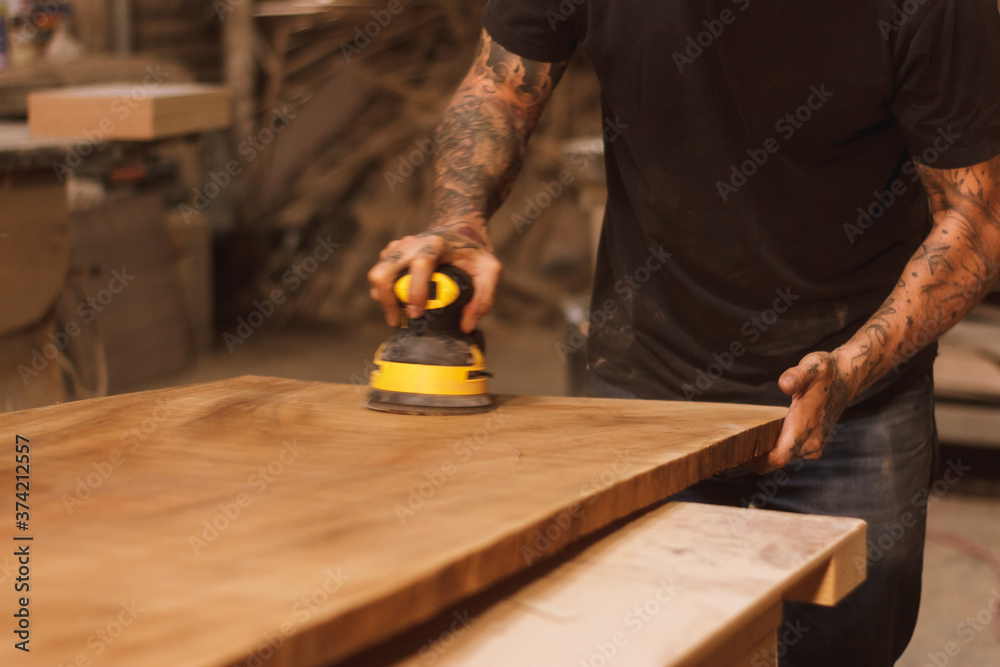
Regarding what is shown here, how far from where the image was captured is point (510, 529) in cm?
95

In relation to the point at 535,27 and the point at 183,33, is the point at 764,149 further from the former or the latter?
the point at 183,33

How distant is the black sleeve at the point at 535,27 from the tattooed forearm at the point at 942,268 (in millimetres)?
651

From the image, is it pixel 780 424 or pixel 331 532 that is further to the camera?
pixel 780 424

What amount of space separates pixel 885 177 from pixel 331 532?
47.0 inches

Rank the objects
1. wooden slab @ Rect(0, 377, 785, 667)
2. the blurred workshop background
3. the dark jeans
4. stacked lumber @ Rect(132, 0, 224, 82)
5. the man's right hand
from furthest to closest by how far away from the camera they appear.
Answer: stacked lumber @ Rect(132, 0, 224, 82) < the blurred workshop background < the dark jeans < the man's right hand < wooden slab @ Rect(0, 377, 785, 667)

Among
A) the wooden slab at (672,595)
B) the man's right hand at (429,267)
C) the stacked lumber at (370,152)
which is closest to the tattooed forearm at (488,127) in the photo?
the man's right hand at (429,267)

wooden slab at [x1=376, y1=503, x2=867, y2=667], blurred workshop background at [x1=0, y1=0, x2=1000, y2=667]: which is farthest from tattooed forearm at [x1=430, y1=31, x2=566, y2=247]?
blurred workshop background at [x1=0, y1=0, x2=1000, y2=667]

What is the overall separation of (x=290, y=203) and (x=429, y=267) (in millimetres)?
5510

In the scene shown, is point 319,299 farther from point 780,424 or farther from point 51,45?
point 780,424

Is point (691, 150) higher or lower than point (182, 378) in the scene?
higher

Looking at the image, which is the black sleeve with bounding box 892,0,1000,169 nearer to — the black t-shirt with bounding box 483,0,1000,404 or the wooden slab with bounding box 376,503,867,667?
the black t-shirt with bounding box 483,0,1000,404

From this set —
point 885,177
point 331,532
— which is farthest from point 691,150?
point 331,532

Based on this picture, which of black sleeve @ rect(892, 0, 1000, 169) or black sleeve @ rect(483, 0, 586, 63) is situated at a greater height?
black sleeve @ rect(483, 0, 586, 63)

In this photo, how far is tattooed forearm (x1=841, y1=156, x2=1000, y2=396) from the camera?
5.16ft
